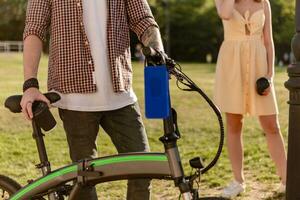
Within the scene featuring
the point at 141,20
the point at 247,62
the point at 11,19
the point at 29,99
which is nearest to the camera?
the point at 29,99

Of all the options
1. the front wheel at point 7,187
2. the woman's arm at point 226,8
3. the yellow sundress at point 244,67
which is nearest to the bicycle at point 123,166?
the front wheel at point 7,187

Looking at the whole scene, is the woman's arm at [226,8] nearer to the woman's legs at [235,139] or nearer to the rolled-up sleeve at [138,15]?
the woman's legs at [235,139]

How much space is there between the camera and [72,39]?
11.4 feet

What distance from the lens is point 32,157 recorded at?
25.3 feet

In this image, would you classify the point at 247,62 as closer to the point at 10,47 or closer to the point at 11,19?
the point at 10,47

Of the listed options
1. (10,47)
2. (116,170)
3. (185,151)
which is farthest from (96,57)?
(10,47)

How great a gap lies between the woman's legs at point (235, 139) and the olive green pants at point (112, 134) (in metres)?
2.12

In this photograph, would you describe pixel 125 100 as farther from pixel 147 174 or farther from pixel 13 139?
pixel 13 139

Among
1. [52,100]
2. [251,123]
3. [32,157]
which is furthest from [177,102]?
[52,100]

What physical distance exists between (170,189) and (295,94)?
2270 mm

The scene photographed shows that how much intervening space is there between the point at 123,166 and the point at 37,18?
1.02 metres

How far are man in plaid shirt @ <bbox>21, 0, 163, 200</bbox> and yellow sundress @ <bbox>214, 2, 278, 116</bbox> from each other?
196 centimetres

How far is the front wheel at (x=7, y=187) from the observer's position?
12.0 feet

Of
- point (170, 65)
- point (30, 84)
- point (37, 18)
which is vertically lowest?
point (30, 84)
